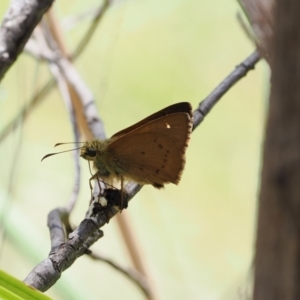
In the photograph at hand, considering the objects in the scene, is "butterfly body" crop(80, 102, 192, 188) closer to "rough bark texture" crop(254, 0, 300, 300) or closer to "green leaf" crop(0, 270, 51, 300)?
"green leaf" crop(0, 270, 51, 300)

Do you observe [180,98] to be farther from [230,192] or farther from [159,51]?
[230,192]

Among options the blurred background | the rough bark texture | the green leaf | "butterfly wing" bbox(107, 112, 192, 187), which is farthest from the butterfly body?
the blurred background

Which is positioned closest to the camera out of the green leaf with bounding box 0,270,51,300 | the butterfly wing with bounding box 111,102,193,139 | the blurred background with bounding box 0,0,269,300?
the green leaf with bounding box 0,270,51,300

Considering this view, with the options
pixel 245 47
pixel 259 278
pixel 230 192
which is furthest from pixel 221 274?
pixel 259 278

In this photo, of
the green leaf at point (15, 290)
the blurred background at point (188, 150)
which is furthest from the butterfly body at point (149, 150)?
the blurred background at point (188, 150)

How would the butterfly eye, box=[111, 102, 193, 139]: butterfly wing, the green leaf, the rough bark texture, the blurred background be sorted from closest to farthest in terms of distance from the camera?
the rough bark texture < the green leaf < box=[111, 102, 193, 139]: butterfly wing < the butterfly eye < the blurred background

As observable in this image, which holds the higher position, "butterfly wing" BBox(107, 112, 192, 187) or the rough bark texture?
"butterfly wing" BBox(107, 112, 192, 187)

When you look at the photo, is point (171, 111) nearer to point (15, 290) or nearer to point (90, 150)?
Result: point (90, 150)

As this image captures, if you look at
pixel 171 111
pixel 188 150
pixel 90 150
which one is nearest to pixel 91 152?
pixel 90 150
